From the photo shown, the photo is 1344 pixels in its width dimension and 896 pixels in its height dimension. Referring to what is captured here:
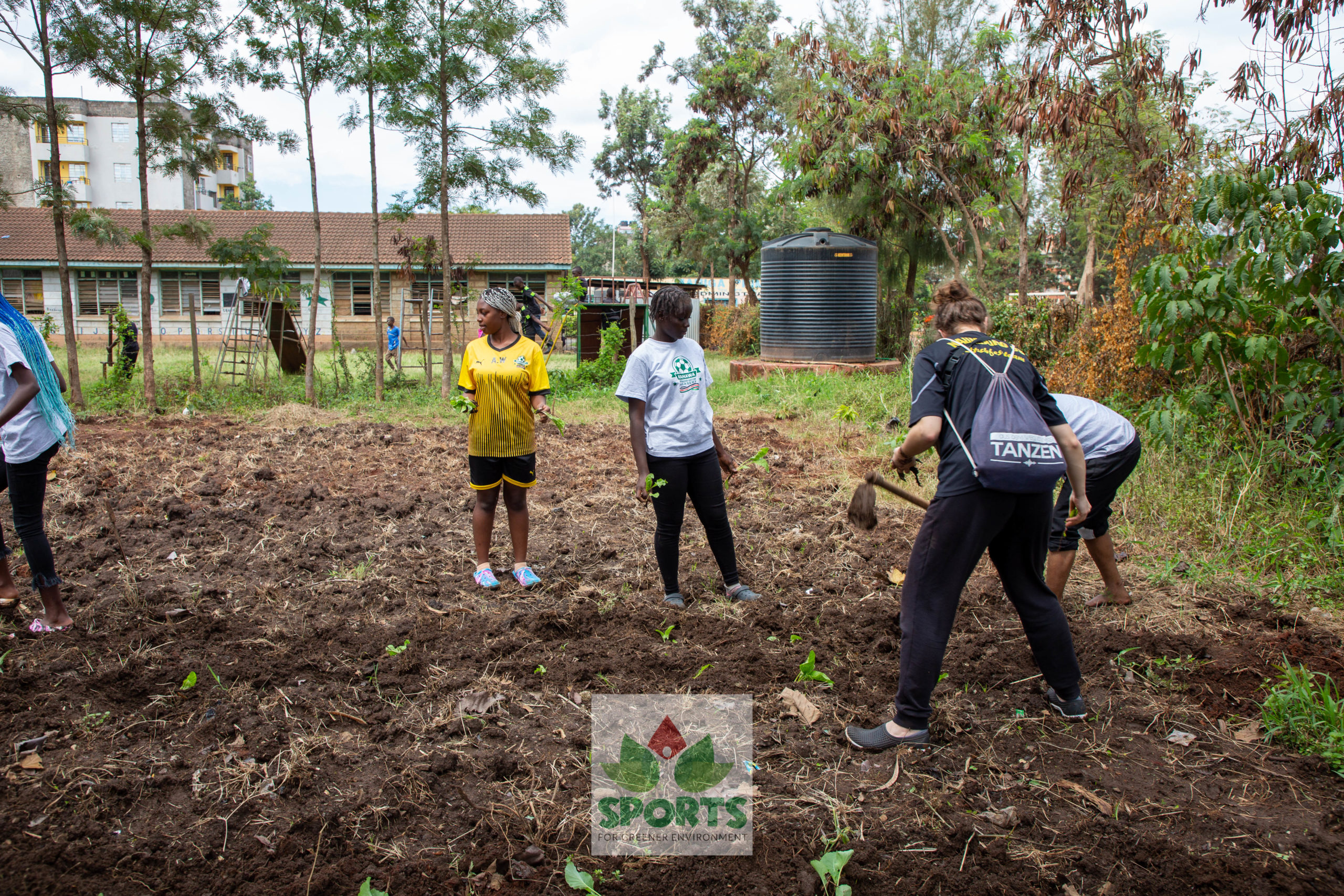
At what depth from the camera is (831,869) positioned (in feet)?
7.70

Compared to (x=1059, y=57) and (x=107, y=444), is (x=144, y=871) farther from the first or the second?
(x=1059, y=57)

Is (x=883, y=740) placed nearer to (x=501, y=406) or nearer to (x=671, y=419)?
(x=671, y=419)

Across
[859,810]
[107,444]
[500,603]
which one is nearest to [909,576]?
[859,810]

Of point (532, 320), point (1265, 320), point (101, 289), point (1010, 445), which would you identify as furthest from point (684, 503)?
point (101, 289)

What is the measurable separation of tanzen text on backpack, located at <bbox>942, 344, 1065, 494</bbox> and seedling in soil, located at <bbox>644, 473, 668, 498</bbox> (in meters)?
1.68

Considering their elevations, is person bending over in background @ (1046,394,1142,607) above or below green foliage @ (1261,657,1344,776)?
above

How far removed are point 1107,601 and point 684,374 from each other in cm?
252

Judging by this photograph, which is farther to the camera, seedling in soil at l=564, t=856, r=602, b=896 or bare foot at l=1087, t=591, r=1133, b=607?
bare foot at l=1087, t=591, r=1133, b=607

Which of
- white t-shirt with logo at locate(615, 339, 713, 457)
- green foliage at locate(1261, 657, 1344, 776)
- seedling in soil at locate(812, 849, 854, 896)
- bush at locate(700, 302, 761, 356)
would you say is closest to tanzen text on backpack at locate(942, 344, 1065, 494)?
seedling in soil at locate(812, 849, 854, 896)

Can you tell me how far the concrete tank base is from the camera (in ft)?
42.4

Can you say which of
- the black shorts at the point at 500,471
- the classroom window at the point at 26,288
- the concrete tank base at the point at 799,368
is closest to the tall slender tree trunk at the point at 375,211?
the concrete tank base at the point at 799,368

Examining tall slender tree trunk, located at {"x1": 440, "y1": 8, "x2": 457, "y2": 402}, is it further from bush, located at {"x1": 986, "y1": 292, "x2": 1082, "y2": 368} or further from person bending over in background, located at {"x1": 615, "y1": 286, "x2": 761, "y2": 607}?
person bending over in background, located at {"x1": 615, "y1": 286, "x2": 761, "y2": 607}

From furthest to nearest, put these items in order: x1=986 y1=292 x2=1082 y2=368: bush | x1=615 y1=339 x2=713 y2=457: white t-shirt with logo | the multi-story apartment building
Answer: the multi-story apartment building, x1=986 y1=292 x2=1082 y2=368: bush, x1=615 y1=339 x2=713 y2=457: white t-shirt with logo

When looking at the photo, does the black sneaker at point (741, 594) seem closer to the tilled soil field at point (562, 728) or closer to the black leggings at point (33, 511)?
Answer: the tilled soil field at point (562, 728)
